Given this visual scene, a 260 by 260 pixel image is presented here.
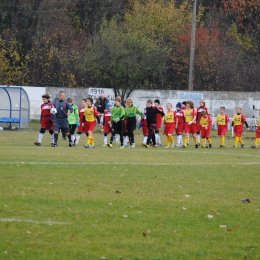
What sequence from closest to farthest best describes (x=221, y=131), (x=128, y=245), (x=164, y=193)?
(x=128, y=245)
(x=164, y=193)
(x=221, y=131)

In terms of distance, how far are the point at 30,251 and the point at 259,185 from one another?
277 inches

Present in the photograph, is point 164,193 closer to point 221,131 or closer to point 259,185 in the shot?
point 259,185

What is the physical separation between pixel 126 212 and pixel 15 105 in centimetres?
3178

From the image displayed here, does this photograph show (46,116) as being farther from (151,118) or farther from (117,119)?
(151,118)

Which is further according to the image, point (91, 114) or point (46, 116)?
point (91, 114)

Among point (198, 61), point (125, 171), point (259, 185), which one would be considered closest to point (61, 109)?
point (125, 171)

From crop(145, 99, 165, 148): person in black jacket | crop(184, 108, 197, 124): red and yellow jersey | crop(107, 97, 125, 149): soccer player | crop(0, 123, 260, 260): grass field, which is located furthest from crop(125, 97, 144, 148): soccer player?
crop(0, 123, 260, 260): grass field

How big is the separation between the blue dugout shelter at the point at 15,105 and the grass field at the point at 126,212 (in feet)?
79.3

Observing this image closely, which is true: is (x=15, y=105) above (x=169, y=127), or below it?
above

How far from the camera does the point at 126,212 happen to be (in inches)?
385

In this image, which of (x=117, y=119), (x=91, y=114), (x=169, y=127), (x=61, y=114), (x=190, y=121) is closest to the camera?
(x=61, y=114)

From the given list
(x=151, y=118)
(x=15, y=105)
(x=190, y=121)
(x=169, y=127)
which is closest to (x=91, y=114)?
(x=151, y=118)

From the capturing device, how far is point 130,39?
49.8 m

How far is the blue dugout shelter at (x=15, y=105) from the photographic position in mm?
40406
